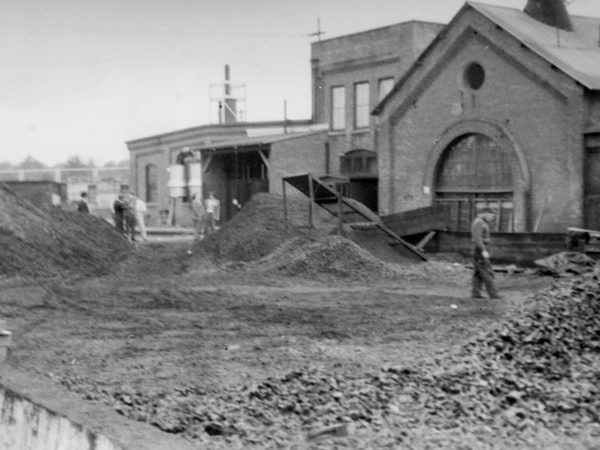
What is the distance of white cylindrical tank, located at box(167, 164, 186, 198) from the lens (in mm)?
49094

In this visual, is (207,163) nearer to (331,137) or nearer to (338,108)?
(331,137)

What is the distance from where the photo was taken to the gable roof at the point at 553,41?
97.2 feet

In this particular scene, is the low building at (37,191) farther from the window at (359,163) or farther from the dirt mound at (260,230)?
the dirt mound at (260,230)

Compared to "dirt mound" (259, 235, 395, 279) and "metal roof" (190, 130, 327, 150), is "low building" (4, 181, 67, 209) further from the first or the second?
"dirt mound" (259, 235, 395, 279)

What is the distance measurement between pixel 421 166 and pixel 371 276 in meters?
11.6

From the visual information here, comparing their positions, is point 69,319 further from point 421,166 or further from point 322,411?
point 421,166

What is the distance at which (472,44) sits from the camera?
3250 cm

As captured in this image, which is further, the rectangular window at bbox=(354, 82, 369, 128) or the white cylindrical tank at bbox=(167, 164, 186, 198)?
the white cylindrical tank at bbox=(167, 164, 186, 198)

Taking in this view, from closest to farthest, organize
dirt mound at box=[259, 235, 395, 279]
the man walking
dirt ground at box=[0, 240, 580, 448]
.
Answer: dirt ground at box=[0, 240, 580, 448] → dirt mound at box=[259, 235, 395, 279] → the man walking

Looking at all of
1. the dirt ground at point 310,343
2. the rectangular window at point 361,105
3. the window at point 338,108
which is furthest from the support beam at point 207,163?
the dirt ground at point 310,343

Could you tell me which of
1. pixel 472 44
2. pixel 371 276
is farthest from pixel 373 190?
pixel 371 276

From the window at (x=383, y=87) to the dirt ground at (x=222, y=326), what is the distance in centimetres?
1782

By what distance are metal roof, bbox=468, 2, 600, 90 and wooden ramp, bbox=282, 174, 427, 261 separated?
22.8ft

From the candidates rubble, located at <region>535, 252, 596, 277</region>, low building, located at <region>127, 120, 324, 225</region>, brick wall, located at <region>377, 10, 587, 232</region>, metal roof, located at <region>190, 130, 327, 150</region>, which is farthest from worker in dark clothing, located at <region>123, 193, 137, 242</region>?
rubble, located at <region>535, 252, 596, 277</region>
